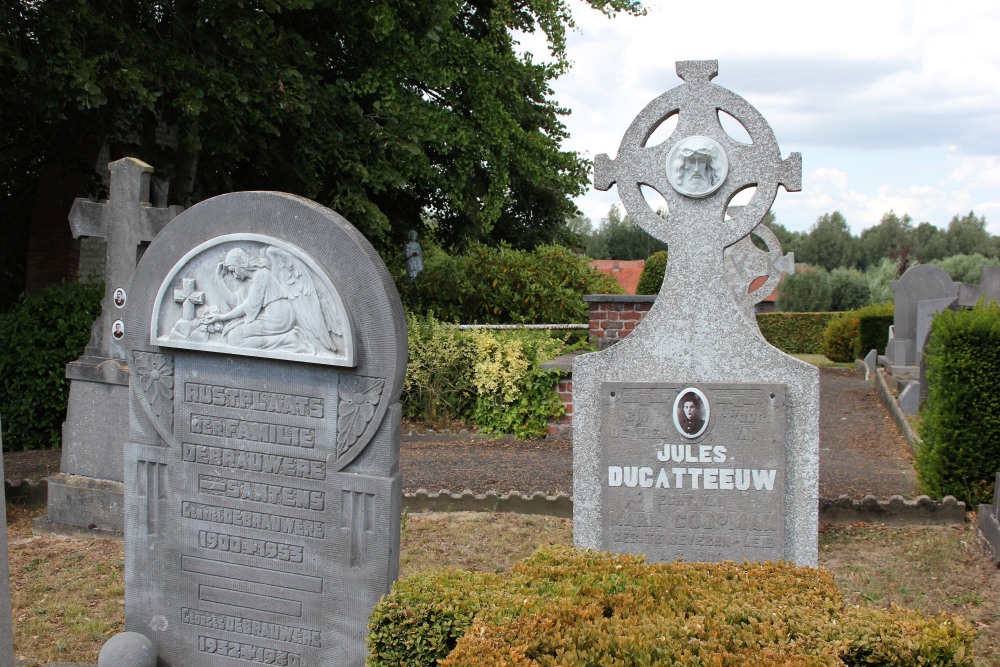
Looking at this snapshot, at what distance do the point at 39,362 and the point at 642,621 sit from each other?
871 cm

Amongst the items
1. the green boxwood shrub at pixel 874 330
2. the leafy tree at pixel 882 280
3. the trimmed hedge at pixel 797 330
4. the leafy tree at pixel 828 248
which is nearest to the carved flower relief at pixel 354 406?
the green boxwood shrub at pixel 874 330

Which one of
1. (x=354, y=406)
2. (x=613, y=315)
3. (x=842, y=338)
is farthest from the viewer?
(x=842, y=338)

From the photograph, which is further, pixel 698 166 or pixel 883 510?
pixel 883 510

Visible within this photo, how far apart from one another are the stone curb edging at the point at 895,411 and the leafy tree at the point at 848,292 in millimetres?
23826

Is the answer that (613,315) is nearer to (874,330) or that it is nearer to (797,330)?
(874,330)

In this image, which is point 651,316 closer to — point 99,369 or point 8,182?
point 99,369

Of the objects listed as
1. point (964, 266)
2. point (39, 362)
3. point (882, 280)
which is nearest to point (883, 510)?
point (39, 362)

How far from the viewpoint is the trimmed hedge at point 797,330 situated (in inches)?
1166

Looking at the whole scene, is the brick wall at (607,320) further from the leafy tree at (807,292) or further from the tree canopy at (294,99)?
the leafy tree at (807,292)

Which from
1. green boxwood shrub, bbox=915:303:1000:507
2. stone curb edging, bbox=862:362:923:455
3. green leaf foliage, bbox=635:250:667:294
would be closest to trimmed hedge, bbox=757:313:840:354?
green leaf foliage, bbox=635:250:667:294

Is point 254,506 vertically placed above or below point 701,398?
below

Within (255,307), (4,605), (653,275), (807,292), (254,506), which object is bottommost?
(4,605)

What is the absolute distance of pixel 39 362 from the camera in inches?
381

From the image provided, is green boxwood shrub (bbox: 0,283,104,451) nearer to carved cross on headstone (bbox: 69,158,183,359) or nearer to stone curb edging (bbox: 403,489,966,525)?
carved cross on headstone (bbox: 69,158,183,359)
